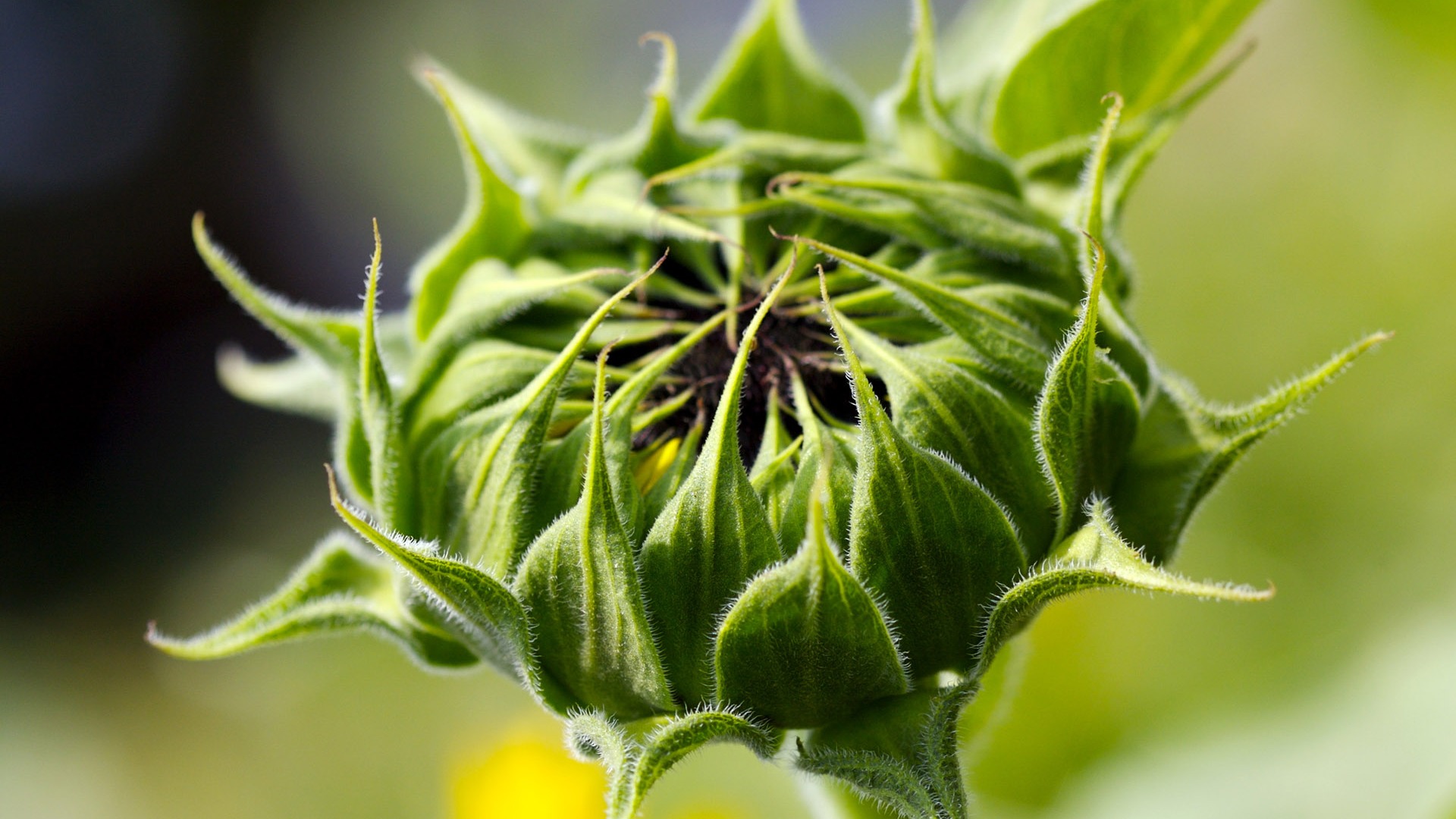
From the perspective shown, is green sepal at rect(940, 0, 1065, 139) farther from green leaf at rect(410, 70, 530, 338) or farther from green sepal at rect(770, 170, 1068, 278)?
green leaf at rect(410, 70, 530, 338)

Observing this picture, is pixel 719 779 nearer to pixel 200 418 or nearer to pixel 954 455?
pixel 954 455

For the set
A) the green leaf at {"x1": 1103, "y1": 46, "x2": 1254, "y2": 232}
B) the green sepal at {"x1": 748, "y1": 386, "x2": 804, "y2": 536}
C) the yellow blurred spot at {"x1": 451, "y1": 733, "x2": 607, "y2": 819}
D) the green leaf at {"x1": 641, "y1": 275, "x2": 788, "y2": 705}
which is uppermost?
the green leaf at {"x1": 1103, "y1": 46, "x2": 1254, "y2": 232}

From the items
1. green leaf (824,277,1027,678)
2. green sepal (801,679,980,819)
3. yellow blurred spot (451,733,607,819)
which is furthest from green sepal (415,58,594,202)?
yellow blurred spot (451,733,607,819)

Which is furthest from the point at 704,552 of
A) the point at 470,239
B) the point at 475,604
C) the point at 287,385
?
the point at 287,385

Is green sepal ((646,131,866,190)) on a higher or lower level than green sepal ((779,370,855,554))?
higher

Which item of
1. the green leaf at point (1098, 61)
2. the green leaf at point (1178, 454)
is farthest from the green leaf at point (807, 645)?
the green leaf at point (1098, 61)

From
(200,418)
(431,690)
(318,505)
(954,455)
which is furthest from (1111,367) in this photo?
(200,418)
